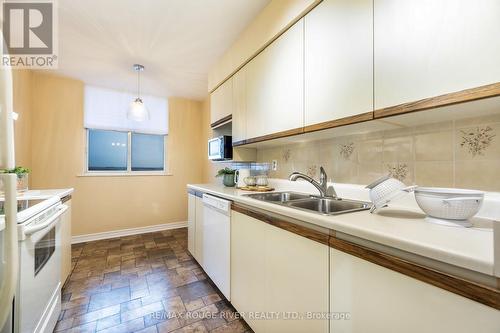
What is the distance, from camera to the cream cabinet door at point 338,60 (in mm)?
1036

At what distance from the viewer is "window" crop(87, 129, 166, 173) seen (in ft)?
10.9

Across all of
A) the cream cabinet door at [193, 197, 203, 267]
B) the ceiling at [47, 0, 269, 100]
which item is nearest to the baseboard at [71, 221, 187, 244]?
the cream cabinet door at [193, 197, 203, 267]

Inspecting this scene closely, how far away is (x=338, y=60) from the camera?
1154 millimetres

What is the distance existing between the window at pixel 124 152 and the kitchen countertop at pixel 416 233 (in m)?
3.28

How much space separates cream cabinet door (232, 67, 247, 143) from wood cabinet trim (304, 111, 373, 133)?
0.83 metres

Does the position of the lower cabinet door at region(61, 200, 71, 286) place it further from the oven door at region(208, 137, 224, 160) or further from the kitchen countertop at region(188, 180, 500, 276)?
the kitchen countertop at region(188, 180, 500, 276)

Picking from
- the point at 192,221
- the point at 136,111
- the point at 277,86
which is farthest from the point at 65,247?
the point at 277,86

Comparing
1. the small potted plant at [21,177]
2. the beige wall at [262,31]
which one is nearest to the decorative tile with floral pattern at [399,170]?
the beige wall at [262,31]

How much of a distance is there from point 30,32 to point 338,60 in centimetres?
268

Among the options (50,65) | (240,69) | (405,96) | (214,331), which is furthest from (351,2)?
(50,65)

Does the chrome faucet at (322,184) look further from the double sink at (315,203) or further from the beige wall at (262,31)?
the beige wall at (262,31)

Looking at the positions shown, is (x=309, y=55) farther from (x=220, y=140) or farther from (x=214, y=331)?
(x=214, y=331)

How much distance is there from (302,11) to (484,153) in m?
1.26

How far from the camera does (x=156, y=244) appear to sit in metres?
3.04
